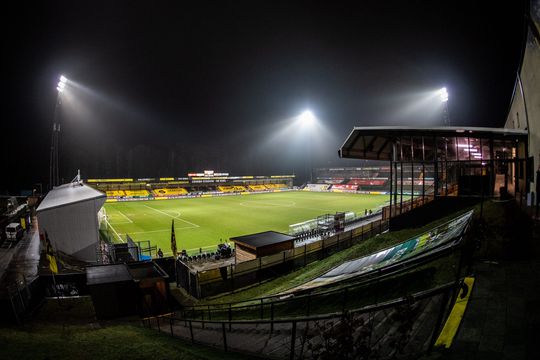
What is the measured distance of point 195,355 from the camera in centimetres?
584

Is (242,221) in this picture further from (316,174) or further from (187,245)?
(316,174)

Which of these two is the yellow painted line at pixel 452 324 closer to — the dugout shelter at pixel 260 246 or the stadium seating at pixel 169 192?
the dugout shelter at pixel 260 246

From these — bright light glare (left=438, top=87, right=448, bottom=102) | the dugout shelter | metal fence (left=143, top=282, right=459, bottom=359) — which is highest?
bright light glare (left=438, top=87, right=448, bottom=102)

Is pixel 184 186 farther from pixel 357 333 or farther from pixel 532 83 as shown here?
pixel 357 333

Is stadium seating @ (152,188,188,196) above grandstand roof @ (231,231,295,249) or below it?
below

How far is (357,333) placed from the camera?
16.9 ft

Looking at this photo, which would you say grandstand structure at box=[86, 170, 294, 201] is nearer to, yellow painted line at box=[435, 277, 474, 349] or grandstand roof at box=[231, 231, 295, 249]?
grandstand roof at box=[231, 231, 295, 249]

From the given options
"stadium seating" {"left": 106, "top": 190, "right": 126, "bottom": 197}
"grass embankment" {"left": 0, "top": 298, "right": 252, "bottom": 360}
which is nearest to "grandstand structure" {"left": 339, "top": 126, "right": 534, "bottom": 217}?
"grass embankment" {"left": 0, "top": 298, "right": 252, "bottom": 360}

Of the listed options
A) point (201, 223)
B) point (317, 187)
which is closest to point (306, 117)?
point (317, 187)

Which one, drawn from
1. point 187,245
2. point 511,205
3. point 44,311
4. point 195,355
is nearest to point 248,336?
point 195,355

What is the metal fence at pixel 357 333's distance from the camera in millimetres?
3328

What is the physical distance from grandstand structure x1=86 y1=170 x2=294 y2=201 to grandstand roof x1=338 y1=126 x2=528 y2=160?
54.5m

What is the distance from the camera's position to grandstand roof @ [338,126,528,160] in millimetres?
14383

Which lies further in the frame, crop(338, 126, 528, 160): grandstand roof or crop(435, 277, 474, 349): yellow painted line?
crop(338, 126, 528, 160): grandstand roof
